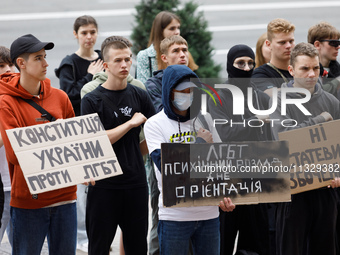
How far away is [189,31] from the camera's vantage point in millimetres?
13273

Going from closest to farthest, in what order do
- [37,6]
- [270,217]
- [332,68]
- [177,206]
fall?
[177,206] → [270,217] → [332,68] → [37,6]

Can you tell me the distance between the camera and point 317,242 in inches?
197

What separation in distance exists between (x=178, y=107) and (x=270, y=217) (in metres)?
1.81

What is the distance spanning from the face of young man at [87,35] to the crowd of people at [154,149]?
1.28 meters

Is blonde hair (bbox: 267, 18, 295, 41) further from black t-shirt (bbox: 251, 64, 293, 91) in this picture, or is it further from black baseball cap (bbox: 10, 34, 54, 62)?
black baseball cap (bbox: 10, 34, 54, 62)

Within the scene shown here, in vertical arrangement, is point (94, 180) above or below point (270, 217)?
above

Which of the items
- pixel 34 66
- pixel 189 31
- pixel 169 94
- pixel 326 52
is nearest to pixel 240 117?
pixel 169 94

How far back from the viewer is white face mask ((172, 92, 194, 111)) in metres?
4.71

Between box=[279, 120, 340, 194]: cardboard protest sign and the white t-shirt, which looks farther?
box=[279, 120, 340, 194]: cardboard protest sign

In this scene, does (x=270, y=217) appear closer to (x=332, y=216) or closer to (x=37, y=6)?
(x=332, y=216)

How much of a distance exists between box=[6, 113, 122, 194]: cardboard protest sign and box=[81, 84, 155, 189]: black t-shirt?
9.7 inches

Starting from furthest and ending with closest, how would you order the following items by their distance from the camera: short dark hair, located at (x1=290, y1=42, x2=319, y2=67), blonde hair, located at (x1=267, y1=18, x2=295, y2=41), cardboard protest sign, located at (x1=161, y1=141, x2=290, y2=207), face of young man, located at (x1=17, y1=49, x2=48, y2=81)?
blonde hair, located at (x1=267, y1=18, x2=295, y2=41)
short dark hair, located at (x1=290, y1=42, x2=319, y2=67)
face of young man, located at (x1=17, y1=49, x2=48, y2=81)
cardboard protest sign, located at (x1=161, y1=141, x2=290, y2=207)

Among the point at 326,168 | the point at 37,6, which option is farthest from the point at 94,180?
the point at 37,6

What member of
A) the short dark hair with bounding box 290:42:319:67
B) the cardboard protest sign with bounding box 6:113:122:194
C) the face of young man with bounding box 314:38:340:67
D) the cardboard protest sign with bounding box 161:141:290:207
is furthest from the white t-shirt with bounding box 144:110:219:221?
the face of young man with bounding box 314:38:340:67
